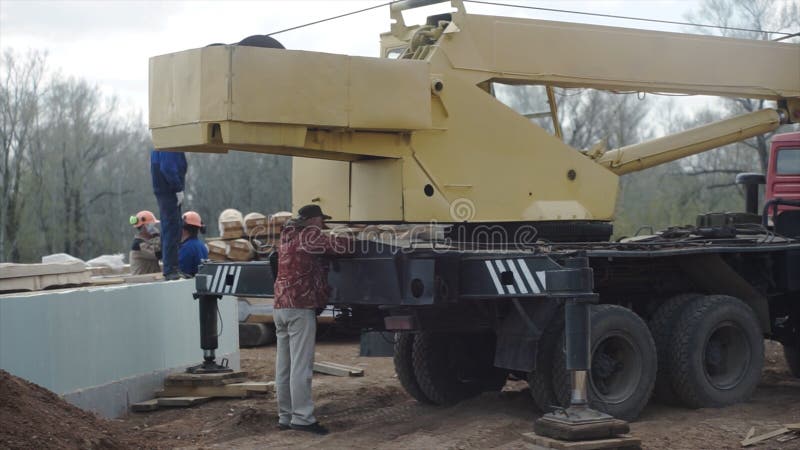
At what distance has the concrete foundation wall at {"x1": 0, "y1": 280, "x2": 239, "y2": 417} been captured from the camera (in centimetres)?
897

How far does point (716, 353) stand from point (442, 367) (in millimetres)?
2512

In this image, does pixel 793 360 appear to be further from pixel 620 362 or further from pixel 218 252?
pixel 218 252

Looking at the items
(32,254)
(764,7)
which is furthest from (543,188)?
(32,254)

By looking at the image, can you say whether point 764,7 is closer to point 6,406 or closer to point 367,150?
point 367,150

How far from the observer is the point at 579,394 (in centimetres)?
773

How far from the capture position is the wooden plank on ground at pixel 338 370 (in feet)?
40.6

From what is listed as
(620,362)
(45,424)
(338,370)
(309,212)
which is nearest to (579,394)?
(620,362)

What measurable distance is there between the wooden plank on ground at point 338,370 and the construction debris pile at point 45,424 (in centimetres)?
440

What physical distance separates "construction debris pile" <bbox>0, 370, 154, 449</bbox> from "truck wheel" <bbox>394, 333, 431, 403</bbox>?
9.88ft

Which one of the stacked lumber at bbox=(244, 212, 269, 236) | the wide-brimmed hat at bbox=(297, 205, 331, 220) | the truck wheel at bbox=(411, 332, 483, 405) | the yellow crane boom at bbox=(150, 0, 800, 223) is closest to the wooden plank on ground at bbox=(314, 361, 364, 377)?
the truck wheel at bbox=(411, 332, 483, 405)

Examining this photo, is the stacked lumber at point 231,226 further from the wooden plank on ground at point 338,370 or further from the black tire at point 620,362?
the black tire at point 620,362

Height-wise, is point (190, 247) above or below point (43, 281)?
above

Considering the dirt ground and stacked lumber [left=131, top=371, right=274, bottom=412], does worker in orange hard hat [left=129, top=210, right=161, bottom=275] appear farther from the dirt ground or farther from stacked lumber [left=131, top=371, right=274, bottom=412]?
stacked lumber [left=131, top=371, right=274, bottom=412]

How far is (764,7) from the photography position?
24.3 meters
